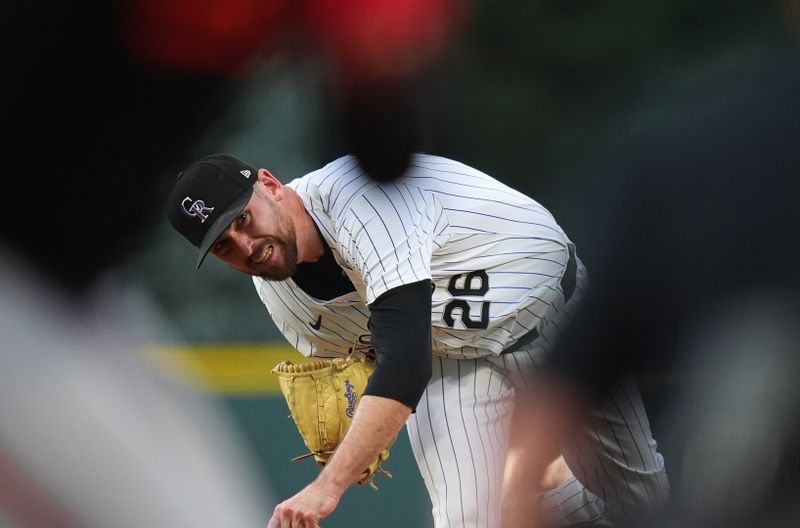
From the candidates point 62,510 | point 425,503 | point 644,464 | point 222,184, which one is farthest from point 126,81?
point 425,503

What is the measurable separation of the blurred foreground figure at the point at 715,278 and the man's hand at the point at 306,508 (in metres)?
1.11

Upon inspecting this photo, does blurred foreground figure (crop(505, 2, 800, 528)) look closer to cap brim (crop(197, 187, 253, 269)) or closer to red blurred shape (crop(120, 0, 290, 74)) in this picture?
red blurred shape (crop(120, 0, 290, 74))

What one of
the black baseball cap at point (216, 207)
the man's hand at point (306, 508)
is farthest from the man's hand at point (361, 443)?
the black baseball cap at point (216, 207)

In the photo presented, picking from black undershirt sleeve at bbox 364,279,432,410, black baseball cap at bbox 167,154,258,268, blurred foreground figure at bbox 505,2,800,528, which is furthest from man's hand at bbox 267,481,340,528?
blurred foreground figure at bbox 505,2,800,528

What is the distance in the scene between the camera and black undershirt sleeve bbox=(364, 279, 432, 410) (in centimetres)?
224

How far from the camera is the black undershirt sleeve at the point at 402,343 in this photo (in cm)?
224

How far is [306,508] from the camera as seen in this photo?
6.97 ft

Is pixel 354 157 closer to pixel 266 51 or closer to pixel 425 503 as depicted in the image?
pixel 266 51

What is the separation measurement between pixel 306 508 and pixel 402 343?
38 centimetres

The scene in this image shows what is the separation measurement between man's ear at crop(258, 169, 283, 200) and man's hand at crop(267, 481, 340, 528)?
2.16 feet

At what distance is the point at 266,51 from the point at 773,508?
59 centimetres

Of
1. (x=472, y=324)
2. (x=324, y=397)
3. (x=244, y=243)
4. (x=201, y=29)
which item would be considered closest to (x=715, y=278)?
(x=201, y=29)

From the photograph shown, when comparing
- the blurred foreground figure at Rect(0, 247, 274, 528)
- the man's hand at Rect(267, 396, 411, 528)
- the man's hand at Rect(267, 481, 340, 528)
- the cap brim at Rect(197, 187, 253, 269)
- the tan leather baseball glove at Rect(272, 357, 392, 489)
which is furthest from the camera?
the tan leather baseball glove at Rect(272, 357, 392, 489)

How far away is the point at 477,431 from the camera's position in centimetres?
280
